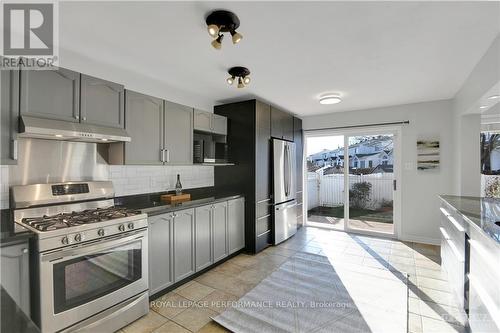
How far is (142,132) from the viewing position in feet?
8.91

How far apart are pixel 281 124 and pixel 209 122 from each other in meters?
1.49

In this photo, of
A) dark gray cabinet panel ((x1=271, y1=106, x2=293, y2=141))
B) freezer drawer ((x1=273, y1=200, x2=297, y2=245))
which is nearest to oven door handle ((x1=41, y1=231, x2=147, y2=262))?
freezer drawer ((x1=273, y1=200, x2=297, y2=245))

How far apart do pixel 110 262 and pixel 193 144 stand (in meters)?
1.78

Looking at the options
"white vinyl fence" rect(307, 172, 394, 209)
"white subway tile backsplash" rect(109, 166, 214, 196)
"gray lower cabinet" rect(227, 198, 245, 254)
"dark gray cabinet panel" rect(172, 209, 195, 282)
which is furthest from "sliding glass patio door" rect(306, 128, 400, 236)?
"dark gray cabinet panel" rect(172, 209, 195, 282)

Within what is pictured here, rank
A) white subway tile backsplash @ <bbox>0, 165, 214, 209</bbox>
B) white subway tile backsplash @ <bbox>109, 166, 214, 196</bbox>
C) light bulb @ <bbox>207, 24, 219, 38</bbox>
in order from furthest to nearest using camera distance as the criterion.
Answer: white subway tile backsplash @ <bbox>109, 166, 214, 196</bbox>
white subway tile backsplash @ <bbox>0, 165, 214, 209</bbox>
light bulb @ <bbox>207, 24, 219, 38</bbox>

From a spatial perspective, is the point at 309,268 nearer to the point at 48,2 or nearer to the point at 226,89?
the point at 226,89

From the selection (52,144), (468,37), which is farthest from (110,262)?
(468,37)

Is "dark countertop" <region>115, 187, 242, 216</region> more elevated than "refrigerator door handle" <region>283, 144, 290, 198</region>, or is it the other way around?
"refrigerator door handle" <region>283, 144, 290, 198</region>

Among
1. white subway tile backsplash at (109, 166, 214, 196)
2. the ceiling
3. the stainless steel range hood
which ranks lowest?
white subway tile backsplash at (109, 166, 214, 196)

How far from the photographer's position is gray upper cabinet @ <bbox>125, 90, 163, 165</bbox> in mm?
2596

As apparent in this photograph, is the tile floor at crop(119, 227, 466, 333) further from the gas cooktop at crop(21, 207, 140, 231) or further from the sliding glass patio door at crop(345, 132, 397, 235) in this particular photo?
the gas cooktop at crop(21, 207, 140, 231)

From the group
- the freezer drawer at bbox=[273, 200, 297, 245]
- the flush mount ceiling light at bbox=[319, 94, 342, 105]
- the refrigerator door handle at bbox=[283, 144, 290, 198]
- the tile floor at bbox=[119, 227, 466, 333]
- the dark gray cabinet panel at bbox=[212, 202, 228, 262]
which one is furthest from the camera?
the refrigerator door handle at bbox=[283, 144, 290, 198]

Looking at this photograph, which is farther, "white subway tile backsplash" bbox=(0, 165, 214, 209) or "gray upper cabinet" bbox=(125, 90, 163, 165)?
"gray upper cabinet" bbox=(125, 90, 163, 165)

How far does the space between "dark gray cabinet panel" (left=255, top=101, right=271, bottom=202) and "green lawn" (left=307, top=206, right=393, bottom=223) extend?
192 centimetres
